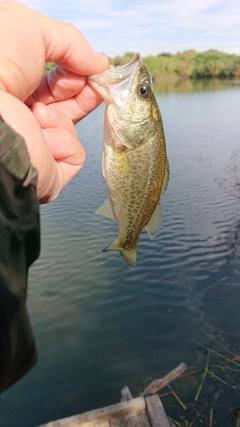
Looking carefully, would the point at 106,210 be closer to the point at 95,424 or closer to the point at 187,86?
the point at 95,424

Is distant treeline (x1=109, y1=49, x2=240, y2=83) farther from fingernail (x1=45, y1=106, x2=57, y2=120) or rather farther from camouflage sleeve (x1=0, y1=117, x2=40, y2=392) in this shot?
camouflage sleeve (x1=0, y1=117, x2=40, y2=392)

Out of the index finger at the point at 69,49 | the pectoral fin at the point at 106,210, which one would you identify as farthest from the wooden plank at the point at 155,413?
the index finger at the point at 69,49

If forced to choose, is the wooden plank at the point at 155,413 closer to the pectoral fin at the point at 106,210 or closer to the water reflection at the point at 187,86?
the pectoral fin at the point at 106,210

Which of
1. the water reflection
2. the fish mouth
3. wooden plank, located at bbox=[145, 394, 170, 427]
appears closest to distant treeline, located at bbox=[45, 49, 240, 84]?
the water reflection

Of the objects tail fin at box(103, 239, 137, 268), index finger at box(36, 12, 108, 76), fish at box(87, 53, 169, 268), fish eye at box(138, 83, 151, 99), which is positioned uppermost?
index finger at box(36, 12, 108, 76)

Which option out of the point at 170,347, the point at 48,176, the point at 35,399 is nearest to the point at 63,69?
the point at 48,176

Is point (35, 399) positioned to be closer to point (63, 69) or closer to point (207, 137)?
point (63, 69)
